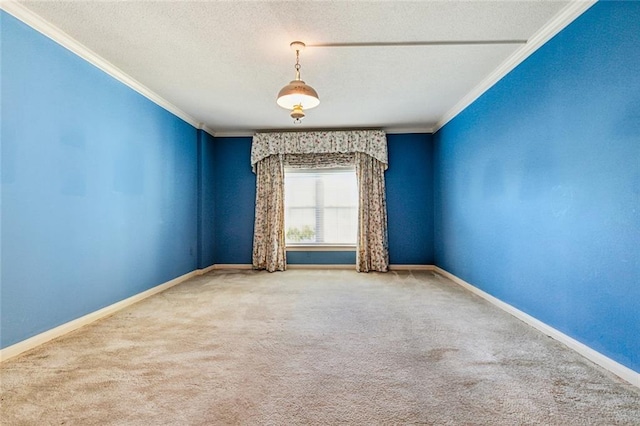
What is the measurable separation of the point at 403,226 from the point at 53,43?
518 centimetres

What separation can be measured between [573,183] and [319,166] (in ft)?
13.2

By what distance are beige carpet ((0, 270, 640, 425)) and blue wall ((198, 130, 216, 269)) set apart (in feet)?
7.07

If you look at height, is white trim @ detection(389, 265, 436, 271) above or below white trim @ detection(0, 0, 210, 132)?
below

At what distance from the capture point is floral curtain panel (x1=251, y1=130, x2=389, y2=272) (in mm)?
5668

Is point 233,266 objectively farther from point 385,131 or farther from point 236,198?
point 385,131

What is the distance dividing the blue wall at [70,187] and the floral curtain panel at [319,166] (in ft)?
6.18

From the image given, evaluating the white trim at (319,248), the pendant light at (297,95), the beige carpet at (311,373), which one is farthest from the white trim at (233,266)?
the pendant light at (297,95)

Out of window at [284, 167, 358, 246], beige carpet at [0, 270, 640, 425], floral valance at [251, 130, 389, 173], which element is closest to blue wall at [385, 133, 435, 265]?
floral valance at [251, 130, 389, 173]

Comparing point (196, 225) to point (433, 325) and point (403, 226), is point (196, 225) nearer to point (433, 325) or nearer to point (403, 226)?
point (403, 226)

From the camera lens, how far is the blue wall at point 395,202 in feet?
19.0

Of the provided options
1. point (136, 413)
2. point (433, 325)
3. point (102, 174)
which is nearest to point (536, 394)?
point (433, 325)

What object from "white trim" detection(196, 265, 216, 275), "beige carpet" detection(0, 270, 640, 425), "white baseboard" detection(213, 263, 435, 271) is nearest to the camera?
"beige carpet" detection(0, 270, 640, 425)

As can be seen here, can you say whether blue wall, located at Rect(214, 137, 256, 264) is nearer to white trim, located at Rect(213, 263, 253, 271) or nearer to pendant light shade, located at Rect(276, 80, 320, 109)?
white trim, located at Rect(213, 263, 253, 271)

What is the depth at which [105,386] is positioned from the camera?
189 centimetres
